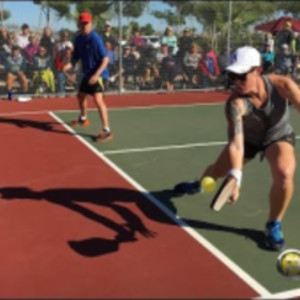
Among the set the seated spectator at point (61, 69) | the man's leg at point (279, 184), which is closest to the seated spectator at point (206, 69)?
the seated spectator at point (61, 69)

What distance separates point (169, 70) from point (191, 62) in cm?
70

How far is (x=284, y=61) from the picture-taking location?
1612 centimetres

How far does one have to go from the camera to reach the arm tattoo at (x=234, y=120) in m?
4.06

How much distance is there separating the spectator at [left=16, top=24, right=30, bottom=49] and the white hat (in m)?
10.8

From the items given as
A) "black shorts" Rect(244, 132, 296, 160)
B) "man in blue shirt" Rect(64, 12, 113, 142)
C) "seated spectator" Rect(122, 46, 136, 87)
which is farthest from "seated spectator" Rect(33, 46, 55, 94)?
"black shorts" Rect(244, 132, 296, 160)

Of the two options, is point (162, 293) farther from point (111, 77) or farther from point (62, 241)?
point (111, 77)

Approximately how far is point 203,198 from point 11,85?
9.20 m

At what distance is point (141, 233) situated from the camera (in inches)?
195

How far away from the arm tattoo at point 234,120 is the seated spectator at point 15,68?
10504 mm

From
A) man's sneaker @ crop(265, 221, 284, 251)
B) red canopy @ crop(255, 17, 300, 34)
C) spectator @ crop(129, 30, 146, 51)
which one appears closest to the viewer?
man's sneaker @ crop(265, 221, 284, 251)

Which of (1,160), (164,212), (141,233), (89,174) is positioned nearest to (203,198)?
(164,212)

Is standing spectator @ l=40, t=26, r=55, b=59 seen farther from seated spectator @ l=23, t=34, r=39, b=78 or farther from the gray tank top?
the gray tank top

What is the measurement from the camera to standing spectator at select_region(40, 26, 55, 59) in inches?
552

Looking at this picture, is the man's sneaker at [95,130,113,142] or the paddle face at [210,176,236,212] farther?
the man's sneaker at [95,130,113,142]
